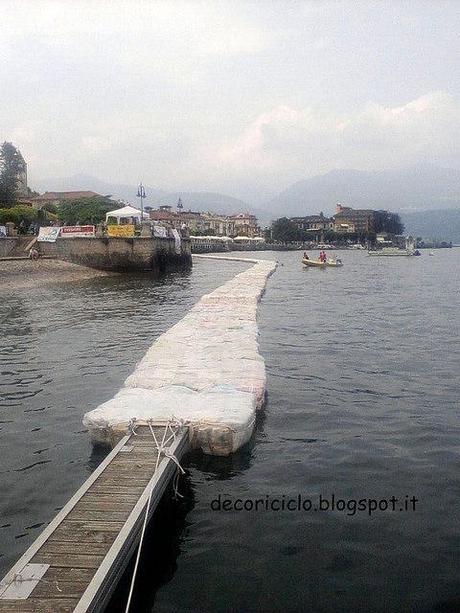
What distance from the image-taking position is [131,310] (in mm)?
25812

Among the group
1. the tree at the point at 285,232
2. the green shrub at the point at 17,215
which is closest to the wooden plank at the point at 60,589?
the green shrub at the point at 17,215

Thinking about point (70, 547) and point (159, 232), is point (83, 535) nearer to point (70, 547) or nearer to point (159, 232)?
point (70, 547)

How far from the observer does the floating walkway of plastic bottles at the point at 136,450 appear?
517 centimetres

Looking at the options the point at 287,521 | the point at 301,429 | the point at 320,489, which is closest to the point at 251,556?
the point at 287,521

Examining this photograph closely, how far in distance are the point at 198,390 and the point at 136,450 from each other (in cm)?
275

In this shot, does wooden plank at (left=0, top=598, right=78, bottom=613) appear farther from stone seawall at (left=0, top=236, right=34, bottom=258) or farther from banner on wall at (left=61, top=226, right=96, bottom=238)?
stone seawall at (left=0, top=236, right=34, bottom=258)

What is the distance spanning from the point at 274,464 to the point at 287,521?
156cm

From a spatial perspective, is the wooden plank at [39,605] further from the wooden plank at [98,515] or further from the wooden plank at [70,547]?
the wooden plank at [98,515]

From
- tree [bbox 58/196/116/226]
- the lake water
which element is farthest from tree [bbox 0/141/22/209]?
the lake water

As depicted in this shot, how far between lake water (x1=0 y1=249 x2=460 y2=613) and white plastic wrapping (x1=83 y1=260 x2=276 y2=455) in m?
0.44

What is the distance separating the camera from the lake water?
19.7 ft

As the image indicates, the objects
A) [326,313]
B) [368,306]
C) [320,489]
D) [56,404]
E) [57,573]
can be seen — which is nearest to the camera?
[57,573]

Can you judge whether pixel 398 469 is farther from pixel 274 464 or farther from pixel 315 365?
→ pixel 315 365

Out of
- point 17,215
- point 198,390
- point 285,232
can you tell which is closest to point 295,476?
point 198,390
